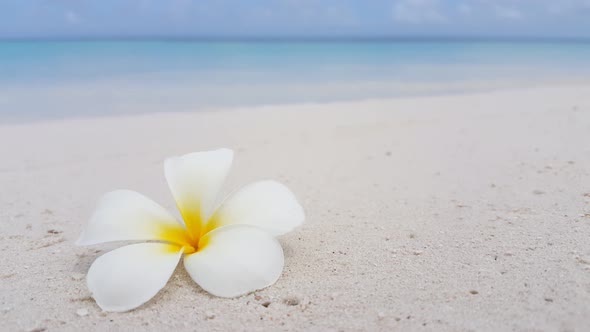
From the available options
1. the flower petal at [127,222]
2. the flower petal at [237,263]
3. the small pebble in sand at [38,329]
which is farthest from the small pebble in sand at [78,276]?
the flower petal at [237,263]

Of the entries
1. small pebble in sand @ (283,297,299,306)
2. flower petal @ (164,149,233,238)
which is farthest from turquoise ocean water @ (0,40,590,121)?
small pebble in sand @ (283,297,299,306)

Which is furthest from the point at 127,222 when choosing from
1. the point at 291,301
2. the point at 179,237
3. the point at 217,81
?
the point at 217,81

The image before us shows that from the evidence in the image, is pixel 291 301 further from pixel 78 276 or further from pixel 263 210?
pixel 78 276

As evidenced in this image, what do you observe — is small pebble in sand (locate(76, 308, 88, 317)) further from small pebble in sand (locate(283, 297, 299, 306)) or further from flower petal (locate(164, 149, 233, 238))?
small pebble in sand (locate(283, 297, 299, 306))

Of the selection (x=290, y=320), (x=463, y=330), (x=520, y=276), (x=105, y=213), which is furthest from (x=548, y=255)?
(x=105, y=213)

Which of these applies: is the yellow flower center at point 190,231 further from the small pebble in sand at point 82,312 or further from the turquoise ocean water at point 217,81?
the turquoise ocean water at point 217,81

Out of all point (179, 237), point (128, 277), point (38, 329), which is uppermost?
point (179, 237)

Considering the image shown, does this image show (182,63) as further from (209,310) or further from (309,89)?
(209,310)
